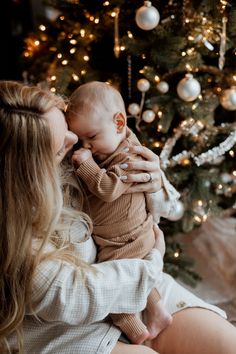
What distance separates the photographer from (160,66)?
1754 millimetres

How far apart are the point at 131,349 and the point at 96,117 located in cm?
59

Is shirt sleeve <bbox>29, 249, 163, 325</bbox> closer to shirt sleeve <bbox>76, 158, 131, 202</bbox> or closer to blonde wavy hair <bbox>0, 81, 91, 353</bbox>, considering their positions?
blonde wavy hair <bbox>0, 81, 91, 353</bbox>

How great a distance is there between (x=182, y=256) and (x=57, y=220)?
109 centimetres

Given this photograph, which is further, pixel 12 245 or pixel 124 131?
pixel 124 131

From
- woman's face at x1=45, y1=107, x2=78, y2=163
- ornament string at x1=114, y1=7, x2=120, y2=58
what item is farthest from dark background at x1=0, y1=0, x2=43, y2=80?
woman's face at x1=45, y1=107, x2=78, y2=163

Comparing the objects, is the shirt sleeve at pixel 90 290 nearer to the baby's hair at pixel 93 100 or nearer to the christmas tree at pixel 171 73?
the baby's hair at pixel 93 100

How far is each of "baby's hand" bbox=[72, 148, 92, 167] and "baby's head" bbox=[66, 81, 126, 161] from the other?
3 cm

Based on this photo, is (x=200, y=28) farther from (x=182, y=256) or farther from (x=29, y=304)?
(x=29, y=304)

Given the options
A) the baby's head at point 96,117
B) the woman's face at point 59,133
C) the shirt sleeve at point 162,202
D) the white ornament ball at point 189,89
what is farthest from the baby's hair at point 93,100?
the white ornament ball at point 189,89

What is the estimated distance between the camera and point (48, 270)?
106 cm

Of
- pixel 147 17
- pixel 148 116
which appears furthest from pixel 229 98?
A: pixel 147 17

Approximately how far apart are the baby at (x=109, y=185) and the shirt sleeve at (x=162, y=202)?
0.16 feet

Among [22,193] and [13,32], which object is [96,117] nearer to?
[22,193]

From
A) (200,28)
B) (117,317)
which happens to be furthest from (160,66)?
(117,317)
